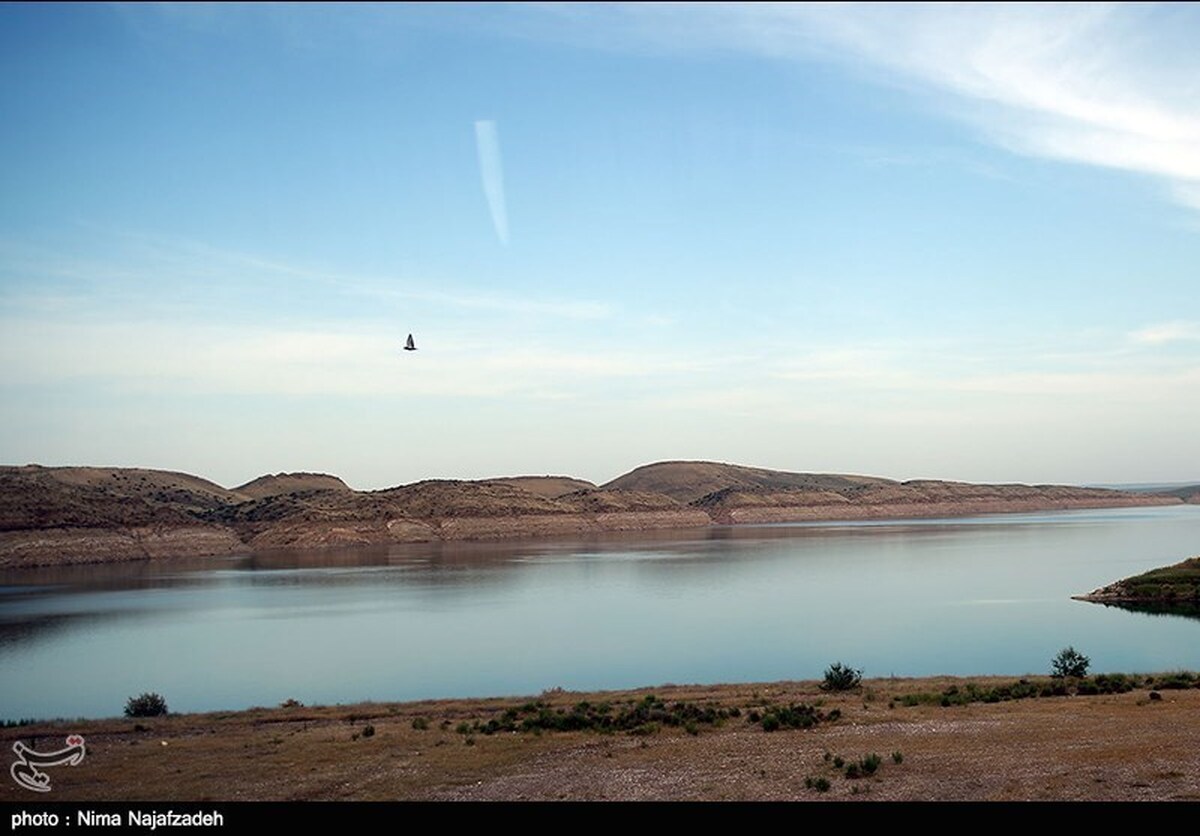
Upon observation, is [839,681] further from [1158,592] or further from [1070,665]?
[1158,592]

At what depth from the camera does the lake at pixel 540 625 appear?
39.4 meters

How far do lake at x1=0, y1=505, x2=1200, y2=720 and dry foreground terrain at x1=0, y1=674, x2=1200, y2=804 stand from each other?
8256mm

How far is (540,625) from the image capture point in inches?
2169

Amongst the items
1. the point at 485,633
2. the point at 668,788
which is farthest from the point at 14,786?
the point at 485,633

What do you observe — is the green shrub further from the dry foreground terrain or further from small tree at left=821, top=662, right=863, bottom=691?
small tree at left=821, top=662, right=863, bottom=691

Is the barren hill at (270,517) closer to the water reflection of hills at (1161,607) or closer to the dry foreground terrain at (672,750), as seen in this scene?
the dry foreground terrain at (672,750)

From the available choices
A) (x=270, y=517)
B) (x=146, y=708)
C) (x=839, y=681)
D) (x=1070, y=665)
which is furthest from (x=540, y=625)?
(x=270, y=517)

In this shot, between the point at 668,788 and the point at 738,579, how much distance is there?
62999 millimetres

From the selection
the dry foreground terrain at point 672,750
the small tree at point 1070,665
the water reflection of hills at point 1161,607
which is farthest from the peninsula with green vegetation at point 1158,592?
the dry foreground terrain at point 672,750

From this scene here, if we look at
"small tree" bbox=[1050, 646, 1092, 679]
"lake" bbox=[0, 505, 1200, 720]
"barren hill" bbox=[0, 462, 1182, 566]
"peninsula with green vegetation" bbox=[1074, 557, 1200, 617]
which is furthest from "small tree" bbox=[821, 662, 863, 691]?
"barren hill" bbox=[0, 462, 1182, 566]

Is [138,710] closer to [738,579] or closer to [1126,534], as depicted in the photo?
[738,579]

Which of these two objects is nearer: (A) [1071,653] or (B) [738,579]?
(A) [1071,653]
